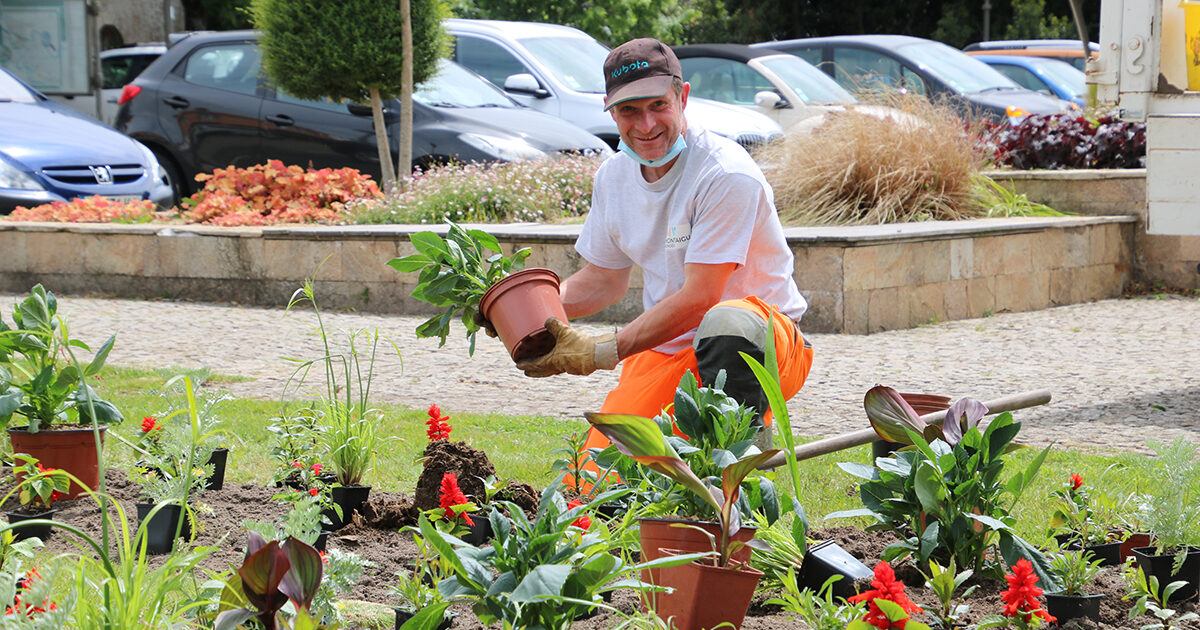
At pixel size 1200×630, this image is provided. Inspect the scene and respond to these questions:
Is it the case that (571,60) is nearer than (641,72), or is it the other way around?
(641,72)

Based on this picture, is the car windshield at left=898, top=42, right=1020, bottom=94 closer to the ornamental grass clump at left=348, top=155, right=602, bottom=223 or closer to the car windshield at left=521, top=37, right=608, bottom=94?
the car windshield at left=521, top=37, right=608, bottom=94

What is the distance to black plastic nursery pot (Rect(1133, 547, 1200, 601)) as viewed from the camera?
2.31m

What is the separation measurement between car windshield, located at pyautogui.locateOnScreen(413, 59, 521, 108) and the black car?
1cm

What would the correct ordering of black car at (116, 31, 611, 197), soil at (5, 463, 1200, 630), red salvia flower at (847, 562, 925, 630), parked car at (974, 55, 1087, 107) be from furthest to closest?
1. parked car at (974, 55, 1087, 107)
2. black car at (116, 31, 611, 197)
3. soil at (5, 463, 1200, 630)
4. red salvia flower at (847, 562, 925, 630)

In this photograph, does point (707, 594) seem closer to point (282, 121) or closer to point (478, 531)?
point (478, 531)

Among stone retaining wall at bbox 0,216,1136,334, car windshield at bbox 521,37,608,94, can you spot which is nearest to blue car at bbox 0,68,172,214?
stone retaining wall at bbox 0,216,1136,334

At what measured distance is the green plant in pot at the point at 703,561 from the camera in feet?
6.11

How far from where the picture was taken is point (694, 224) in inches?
134

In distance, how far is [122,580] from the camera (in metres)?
1.91

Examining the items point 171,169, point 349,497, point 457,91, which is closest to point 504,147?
point 457,91

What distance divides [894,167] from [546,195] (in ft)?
8.17

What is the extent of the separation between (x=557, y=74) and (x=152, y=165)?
144 inches

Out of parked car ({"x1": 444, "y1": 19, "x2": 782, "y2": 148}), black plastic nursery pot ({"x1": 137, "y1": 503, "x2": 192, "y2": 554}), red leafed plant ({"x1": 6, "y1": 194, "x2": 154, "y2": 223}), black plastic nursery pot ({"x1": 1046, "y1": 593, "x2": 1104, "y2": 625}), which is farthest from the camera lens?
parked car ({"x1": 444, "y1": 19, "x2": 782, "y2": 148})

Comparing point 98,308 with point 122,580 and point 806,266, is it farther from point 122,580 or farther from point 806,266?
point 122,580
